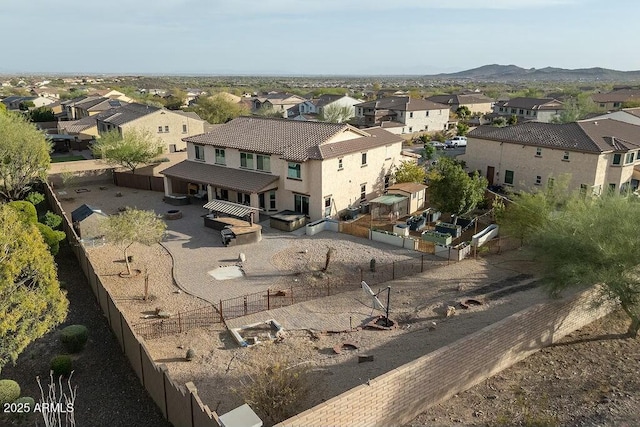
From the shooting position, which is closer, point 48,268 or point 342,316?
point 48,268

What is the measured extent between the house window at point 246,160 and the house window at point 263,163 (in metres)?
0.67

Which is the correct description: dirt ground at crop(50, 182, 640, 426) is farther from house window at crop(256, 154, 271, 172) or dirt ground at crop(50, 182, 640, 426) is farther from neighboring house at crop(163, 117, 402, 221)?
house window at crop(256, 154, 271, 172)

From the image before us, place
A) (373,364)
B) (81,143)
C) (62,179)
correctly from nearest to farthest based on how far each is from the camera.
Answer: (373,364)
(62,179)
(81,143)

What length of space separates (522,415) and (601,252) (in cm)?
710

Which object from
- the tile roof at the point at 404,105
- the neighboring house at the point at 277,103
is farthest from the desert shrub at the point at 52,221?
the neighboring house at the point at 277,103

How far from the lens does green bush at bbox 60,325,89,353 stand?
17094 millimetres

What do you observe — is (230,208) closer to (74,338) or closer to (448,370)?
(74,338)

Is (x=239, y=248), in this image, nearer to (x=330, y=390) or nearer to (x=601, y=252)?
(x=330, y=390)

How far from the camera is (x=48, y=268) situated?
50.0 ft

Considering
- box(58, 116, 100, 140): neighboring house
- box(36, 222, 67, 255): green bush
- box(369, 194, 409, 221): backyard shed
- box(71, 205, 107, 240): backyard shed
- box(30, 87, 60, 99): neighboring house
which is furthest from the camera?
box(30, 87, 60, 99): neighboring house

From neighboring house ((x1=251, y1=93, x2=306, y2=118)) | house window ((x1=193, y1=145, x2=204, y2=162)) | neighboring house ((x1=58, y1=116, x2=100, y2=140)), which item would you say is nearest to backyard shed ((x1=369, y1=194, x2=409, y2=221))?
house window ((x1=193, y1=145, x2=204, y2=162))

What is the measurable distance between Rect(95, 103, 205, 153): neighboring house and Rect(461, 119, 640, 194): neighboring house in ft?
109

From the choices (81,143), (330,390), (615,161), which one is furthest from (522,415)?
(81,143)

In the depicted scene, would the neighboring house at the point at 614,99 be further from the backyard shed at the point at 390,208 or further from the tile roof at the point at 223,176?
the tile roof at the point at 223,176
